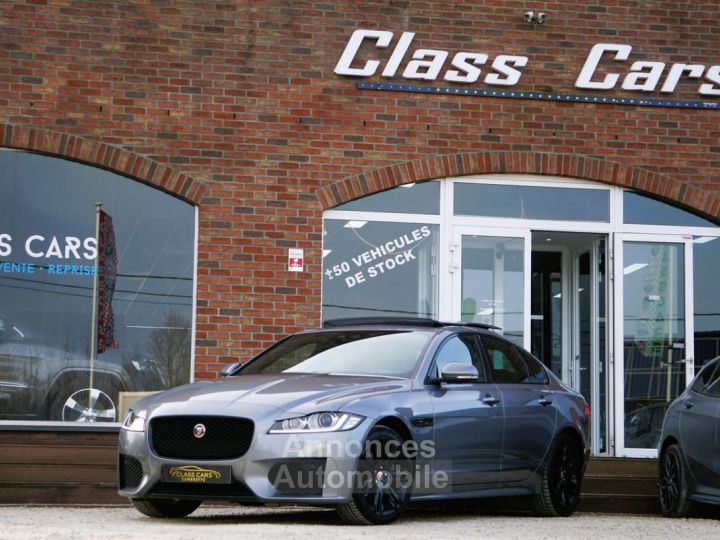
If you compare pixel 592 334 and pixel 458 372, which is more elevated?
pixel 592 334

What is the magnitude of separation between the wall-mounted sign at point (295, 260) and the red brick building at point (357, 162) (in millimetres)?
76

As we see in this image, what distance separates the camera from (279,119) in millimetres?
15102

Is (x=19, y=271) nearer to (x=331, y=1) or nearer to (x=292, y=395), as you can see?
(x=331, y=1)

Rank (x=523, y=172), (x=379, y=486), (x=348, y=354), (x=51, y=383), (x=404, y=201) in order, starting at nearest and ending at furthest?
1. (x=379, y=486)
2. (x=348, y=354)
3. (x=51, y=383)
4. (x=404, y=201)
5. (x=523, y=172)

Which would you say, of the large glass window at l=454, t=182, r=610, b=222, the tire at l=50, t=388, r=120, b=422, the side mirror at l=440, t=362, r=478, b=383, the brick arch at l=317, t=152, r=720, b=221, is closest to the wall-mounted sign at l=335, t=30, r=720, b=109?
the brick arch at l=317, t=152, r=720, b=221

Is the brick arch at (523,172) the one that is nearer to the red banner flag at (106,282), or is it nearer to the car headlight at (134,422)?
the red banner flag at (106,282)

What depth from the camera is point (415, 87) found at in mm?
15297

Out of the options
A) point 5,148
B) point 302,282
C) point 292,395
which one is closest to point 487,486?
point 292,395

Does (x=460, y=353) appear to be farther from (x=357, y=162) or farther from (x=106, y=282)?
(x=106, y=282)

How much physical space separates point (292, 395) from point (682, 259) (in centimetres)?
796

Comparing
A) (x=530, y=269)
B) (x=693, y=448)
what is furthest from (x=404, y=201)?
(x=693, y=448)

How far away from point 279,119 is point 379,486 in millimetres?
6828

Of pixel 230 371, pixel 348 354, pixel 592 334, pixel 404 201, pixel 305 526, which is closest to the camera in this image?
pixel 305 526

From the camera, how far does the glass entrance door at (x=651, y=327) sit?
15.7 meters
